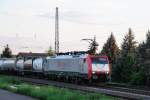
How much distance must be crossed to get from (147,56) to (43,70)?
56.6ft

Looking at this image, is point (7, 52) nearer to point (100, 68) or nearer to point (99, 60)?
point (99, 60)

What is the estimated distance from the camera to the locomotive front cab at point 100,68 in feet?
137

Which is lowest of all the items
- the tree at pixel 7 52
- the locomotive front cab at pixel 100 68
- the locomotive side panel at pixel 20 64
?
the locomotive front cab at pixel 100 68

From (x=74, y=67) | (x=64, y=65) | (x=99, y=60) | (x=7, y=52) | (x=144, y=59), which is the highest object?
(x=7, y=52)

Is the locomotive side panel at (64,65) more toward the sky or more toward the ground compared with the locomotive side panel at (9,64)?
more toward the ground

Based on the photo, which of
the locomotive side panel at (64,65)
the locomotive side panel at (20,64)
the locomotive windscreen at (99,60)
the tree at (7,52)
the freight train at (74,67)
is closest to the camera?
the freight train at (74,67)

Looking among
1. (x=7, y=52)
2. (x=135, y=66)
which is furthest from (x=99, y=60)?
(x=7, y=52)

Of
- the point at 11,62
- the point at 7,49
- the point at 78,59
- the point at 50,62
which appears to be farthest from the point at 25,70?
the point at 7,49

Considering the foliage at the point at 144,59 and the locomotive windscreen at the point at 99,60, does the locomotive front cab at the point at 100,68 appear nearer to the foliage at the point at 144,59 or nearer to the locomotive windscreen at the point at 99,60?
the locomotive windscreen at the point at 99,60

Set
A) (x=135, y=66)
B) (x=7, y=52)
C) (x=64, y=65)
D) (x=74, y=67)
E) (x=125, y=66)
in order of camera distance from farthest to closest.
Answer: (x=7, y=52), (x=64, y=65), (x=125, y=66), (x=135, y=66), (x=74, y=67)

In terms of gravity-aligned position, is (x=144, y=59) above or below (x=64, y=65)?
above

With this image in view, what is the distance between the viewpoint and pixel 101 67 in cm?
4241

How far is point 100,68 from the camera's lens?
1667 inches

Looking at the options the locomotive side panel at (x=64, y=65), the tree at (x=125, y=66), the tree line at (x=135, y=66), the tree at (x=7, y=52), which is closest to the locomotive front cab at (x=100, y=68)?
the locomotive side panel at (x=64, y=65)
